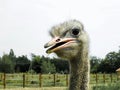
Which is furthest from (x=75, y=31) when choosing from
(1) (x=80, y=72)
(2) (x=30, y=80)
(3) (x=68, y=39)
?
(2) (x=30, y=80)

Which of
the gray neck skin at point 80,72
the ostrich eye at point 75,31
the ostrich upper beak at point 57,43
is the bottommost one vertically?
the gray neck skin at point 80,72

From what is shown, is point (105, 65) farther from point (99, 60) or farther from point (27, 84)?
point (27, 84)

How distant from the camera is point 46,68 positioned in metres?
47.6

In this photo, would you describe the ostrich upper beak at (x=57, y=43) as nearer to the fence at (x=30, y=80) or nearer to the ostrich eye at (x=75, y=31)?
the ostrich eye at (x=75, y=31)

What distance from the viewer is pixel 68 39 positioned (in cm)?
550

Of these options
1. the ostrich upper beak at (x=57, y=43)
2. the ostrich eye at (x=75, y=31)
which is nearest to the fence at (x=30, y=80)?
the ostrich eye at (x=75, y=31)

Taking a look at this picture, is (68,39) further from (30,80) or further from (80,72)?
(30,80)

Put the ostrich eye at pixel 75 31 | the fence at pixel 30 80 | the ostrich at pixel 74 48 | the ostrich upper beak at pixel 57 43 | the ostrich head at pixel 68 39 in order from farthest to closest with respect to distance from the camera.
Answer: the fence at pixel 30 80, the ostrich eye at pixel 75 31, the ostrich at pixel 74 48, the ostrich head at pixel 68 39, the ostrich upper beak at pixel 57 43

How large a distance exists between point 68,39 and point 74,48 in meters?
0.13

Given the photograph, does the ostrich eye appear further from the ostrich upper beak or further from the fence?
the fence

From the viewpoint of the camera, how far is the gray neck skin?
572 cm

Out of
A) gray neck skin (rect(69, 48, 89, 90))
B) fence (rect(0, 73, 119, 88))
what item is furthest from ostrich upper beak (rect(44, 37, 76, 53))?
fence (rect(0, 73, 119, 88))

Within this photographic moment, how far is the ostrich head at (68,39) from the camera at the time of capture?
5.28 metres

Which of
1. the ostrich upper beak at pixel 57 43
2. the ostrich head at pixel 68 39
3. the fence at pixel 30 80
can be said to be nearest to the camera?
the ostrich upper beak at pixel 57 43
